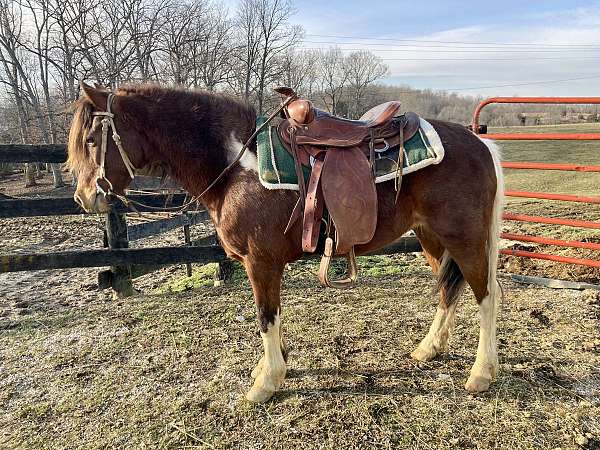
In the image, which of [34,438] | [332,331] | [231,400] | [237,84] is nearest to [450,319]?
[332,331]

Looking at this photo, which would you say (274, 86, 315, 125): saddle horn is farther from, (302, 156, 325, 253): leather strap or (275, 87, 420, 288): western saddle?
(302, 156, 325, 253): leather strap

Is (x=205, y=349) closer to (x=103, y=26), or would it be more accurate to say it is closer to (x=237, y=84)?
(x=103, y=26)

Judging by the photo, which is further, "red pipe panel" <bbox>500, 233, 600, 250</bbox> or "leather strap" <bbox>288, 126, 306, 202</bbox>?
"red pipe panel" <bbox>500, 233, 600, 250</bbox>

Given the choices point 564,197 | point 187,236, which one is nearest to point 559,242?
point 564,197

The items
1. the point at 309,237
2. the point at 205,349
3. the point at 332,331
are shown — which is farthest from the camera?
the point at 332,331

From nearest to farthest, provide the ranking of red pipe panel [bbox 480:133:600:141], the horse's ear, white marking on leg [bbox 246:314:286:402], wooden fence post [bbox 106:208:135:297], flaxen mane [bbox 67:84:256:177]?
the horse's ear, flaxen mane [bbox 67:84:256:177], white marking on leg [bbox 246:314:286:402], red pipe panel [bbox 480:133:600:141], wooden fence post [bbox 106:208:135:297]

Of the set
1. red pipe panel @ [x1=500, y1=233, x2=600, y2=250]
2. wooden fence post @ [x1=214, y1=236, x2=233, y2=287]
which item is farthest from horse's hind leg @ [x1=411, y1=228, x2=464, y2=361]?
wooden fence post @ [x1=214, y1=236, x2=233, y2=287]

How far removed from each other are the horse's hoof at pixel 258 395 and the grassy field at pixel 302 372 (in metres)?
0.06

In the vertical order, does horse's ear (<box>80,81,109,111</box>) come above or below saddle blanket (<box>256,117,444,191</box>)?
above

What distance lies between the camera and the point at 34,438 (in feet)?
7.84

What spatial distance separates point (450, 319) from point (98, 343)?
115 inches

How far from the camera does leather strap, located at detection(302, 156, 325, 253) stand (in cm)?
246

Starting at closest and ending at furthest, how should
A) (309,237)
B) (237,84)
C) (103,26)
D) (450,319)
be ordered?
(309,237), (450,319), (103,26), (237,84)

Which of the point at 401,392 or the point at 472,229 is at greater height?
the point at 472,229
